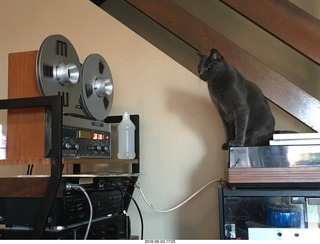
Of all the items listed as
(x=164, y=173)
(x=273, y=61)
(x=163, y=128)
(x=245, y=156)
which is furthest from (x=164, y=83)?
(x=245, y=156)

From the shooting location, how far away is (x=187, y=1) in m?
1.86

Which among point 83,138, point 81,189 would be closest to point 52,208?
point 81,189

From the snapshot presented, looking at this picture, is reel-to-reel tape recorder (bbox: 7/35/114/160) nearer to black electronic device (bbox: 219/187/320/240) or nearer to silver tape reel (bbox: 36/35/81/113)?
silver tape reel (bbox: 36/35/81/113)

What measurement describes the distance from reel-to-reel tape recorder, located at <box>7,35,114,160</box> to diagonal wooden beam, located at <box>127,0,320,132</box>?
52cm

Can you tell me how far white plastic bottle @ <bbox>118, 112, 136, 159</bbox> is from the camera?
4.63ft

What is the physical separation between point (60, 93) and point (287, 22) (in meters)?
0.93

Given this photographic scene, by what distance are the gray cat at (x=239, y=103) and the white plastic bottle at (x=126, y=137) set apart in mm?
439

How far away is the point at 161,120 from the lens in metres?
1.51

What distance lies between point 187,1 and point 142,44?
1.50ft

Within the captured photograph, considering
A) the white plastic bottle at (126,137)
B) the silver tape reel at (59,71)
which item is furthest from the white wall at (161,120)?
the silver tape reel at (59,71)

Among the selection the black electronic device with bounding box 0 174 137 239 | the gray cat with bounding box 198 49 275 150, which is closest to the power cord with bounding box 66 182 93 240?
the black electronic device with bounding box 0 174 137 239

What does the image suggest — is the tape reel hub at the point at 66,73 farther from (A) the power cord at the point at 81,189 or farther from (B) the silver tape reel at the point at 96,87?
(A) the power cord at the point at 81,189

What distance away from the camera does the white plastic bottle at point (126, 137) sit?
141 cm

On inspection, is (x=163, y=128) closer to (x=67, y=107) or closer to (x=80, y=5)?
(x=67, y=107)
